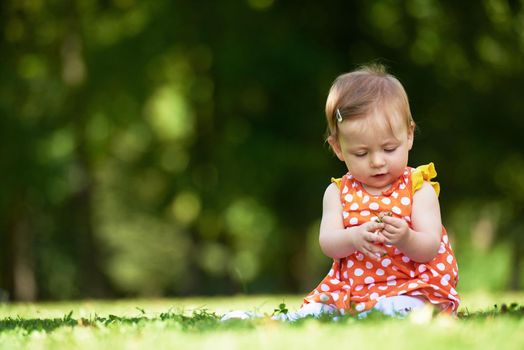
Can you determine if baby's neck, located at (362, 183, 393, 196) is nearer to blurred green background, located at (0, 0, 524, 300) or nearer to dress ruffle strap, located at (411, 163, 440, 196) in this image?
dress ruffle strap, located at (411, 163, 440, 196)

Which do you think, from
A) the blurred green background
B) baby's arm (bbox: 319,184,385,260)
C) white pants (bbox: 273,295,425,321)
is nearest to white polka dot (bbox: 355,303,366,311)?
white pants (bbox: 273,295,425,321)

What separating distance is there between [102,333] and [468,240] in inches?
1014

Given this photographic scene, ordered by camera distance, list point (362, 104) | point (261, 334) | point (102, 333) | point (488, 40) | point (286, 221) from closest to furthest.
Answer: point (261, 334), point (102, 333), point (362, 104), point (488, 40), point (286, 221)

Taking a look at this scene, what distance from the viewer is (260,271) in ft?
104

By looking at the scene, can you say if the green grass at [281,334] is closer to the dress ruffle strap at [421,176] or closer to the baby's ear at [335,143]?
the dress ruffle strap at [421,176]

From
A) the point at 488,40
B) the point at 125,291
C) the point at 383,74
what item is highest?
the point at 488,40

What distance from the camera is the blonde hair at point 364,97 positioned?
5160mm

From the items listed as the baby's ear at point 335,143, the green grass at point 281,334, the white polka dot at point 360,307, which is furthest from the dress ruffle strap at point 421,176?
the green grass at point 281,334

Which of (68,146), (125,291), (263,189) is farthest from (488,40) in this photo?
(125,291)

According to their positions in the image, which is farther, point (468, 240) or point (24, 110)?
point (468, 240)

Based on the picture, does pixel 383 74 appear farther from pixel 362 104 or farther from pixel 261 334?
pixel 261 334

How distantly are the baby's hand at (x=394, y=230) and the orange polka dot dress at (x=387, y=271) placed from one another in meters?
0.26

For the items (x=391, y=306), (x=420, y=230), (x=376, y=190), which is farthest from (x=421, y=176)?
(x=391, y=306)

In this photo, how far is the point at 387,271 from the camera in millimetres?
5266
